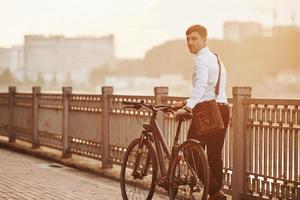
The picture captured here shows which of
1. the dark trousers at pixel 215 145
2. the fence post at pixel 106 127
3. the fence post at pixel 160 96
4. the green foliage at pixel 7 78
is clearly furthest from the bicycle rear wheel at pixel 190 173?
the green foliage at pixel 7 78

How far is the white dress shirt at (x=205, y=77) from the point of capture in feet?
20.4

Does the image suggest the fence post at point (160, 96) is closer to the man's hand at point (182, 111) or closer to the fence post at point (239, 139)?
the fence post at point (239, 139)

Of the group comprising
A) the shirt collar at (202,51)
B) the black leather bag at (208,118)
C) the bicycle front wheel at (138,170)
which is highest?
the shirt collar at (202,51)

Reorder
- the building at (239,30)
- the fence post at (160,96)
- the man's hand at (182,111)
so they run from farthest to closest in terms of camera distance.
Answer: the building at (239,30), the fence post at (160,96), the man's hand at (182,111)

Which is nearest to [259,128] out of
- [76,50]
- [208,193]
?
[208,193]

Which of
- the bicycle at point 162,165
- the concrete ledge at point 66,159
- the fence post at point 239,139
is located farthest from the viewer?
the concrete ledge at point 66,159

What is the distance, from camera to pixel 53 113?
1391 centimetres

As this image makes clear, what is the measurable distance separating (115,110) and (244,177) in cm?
395

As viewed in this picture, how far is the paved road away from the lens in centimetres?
824

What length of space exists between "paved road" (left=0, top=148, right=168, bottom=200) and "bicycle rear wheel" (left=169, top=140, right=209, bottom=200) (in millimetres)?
1868

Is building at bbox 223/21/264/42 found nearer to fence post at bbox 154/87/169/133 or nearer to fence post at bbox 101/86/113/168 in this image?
fence post at bbox 101/86/113/168

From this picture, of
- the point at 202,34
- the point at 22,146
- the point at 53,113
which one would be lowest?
the point at 22,146

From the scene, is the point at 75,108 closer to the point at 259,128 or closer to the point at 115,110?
the point at 115,110

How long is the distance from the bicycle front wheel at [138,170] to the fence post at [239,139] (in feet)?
3.61
